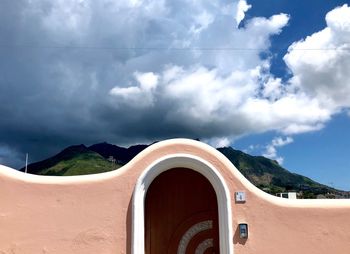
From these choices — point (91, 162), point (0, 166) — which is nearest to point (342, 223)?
point (0, 166)

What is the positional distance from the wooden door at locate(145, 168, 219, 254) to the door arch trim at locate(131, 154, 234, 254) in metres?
0.47

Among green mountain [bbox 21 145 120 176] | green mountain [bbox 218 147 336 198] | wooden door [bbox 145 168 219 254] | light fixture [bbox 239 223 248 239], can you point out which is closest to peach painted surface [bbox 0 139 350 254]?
light fixture [bbox 239 223 248 239]

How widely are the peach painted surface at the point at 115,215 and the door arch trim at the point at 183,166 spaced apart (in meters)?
0.11

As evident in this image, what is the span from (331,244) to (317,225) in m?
0.47

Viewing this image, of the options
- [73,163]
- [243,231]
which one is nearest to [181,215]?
[243,231]

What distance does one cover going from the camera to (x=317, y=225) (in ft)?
26.2

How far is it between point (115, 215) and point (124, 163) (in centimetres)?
11282

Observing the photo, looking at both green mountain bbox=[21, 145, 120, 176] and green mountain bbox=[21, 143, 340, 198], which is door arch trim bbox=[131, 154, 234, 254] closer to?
green mountain bbox=[21, 143, 340, 198]

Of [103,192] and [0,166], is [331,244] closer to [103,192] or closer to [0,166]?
[103,192]

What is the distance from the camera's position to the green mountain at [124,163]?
103250mm

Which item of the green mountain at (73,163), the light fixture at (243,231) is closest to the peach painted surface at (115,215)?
the light fixture at (243,231)

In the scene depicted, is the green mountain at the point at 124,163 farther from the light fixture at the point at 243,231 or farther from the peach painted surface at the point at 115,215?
the light fixture at the point at 243,231

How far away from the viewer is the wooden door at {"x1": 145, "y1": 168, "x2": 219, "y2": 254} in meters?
8.25

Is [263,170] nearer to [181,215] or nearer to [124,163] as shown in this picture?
[124,163]
